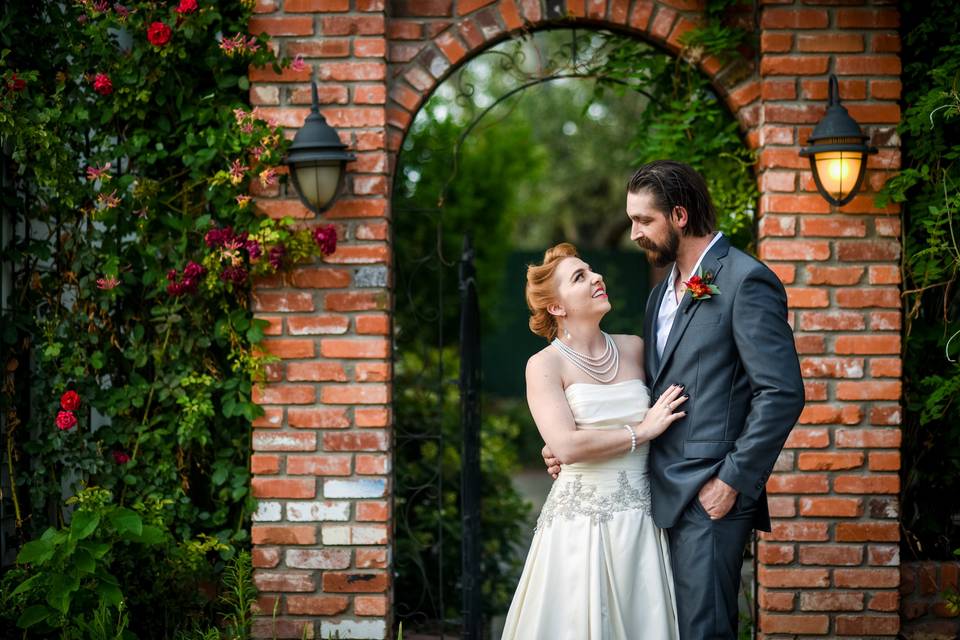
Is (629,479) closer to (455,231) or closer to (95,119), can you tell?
(95,119)

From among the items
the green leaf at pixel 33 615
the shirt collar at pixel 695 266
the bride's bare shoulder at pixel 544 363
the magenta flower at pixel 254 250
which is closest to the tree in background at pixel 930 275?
the shirt collar at pixel 695 266

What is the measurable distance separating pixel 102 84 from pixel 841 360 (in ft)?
10.1

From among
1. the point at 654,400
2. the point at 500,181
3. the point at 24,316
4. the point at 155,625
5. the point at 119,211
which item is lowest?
the point at 155,625

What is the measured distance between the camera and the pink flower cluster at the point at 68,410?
3.72 metres

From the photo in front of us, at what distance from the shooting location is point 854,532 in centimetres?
370

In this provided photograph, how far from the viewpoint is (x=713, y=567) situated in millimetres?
2773

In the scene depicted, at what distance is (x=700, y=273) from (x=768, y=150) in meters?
1.11

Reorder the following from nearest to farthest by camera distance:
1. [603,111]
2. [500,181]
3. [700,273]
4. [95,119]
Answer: [700,273] → [95,119] → [500,181] → [603,111]

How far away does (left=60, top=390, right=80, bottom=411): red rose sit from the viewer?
3721 mm

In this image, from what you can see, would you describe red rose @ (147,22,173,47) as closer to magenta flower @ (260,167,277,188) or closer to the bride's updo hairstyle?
magenta flower @ (260,167,277,188)

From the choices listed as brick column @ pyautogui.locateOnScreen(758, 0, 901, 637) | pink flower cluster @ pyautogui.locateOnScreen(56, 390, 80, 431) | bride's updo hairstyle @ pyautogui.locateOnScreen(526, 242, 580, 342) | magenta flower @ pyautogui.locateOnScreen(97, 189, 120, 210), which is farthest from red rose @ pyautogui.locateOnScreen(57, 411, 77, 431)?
brick column @ pyautogui.locateOnScreen(758, 0, 901, 637)

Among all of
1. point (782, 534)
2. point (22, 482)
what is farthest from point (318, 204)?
point (782, 534)

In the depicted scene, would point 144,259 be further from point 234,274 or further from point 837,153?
point 837,153

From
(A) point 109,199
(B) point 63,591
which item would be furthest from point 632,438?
(A) point 109,199
